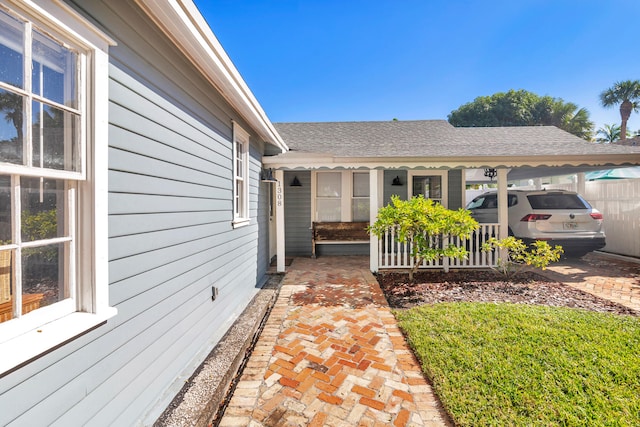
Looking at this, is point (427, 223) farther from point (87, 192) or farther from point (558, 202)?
point (87, 192)

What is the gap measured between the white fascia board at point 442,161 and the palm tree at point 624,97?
102 feet

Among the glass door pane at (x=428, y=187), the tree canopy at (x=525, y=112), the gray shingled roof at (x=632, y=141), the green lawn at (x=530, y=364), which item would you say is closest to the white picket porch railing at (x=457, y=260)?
the glass door pane at (x=428, y=187)

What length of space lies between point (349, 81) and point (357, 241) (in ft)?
26.4

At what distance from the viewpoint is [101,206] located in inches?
60.6

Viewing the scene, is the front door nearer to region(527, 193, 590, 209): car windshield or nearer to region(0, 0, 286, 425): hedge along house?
region(527, 193, 590, 209): car windshield

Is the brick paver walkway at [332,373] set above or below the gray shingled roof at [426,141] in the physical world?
below

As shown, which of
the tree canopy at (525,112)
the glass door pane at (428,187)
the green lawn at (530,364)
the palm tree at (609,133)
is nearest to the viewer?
the green lawn at (530,364)

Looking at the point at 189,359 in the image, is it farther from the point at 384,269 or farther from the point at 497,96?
the point at 497,96

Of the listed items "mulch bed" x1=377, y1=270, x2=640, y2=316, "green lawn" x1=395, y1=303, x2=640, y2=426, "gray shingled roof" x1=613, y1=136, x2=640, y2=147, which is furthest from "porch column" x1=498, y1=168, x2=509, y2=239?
"gray shingled roof" x1=613, y1=136, x2=640, y2=147

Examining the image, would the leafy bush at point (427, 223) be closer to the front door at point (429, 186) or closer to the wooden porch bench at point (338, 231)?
the wooden porch bench at point (338, 231)

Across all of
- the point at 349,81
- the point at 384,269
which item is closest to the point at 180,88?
the point at 384,269

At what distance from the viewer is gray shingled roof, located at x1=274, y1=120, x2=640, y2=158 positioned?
5648 mm

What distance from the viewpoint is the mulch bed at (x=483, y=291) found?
405 cm

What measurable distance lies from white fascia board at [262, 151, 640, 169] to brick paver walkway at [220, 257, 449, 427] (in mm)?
2882
